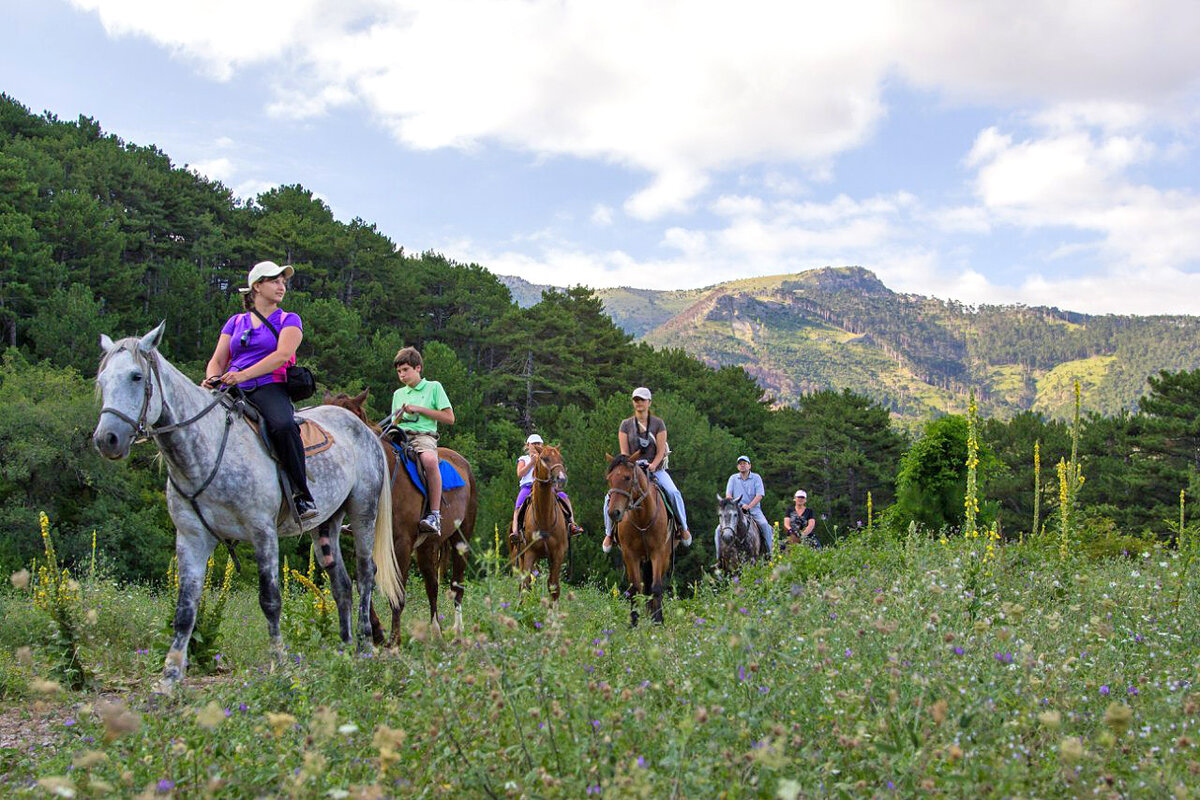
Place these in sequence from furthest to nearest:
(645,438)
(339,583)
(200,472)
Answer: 1. (645,438)
2. (339,583)
3. (200,472)

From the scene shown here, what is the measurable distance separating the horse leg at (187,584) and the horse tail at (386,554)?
166 cm

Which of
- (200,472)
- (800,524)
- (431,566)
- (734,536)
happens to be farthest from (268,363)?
(800,524)

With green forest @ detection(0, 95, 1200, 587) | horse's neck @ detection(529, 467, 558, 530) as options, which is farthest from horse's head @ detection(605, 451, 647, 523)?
green forest @ detection(0, 95, 1200, 587)

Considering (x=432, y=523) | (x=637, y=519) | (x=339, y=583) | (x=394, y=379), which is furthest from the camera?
(x=394, y=379)

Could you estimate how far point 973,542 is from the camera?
8992 mm

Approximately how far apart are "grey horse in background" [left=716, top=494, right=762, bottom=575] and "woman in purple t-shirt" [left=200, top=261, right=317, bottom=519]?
31.9 feet

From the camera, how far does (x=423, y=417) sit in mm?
8367

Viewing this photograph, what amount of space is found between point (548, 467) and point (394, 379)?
122 feet

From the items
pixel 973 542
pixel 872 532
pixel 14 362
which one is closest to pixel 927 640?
pixel 973 542

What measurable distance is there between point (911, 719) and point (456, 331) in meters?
58.9

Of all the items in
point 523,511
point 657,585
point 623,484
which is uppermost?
point 623,484

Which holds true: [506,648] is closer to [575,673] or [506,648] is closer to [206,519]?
[575,673]

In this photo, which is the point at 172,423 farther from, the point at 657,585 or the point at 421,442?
the point at 657,585

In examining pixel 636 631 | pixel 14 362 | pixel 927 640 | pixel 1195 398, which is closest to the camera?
pixel 927 640
